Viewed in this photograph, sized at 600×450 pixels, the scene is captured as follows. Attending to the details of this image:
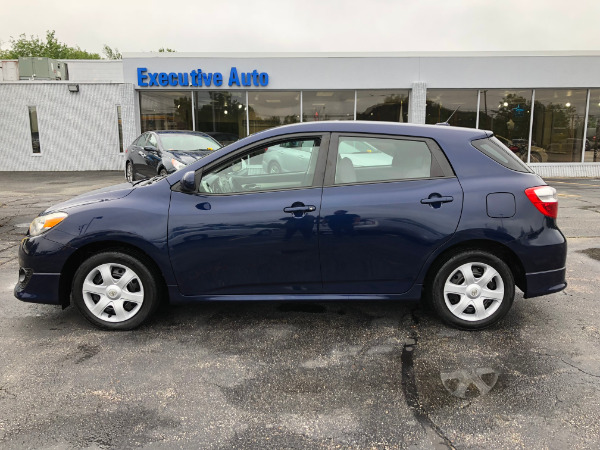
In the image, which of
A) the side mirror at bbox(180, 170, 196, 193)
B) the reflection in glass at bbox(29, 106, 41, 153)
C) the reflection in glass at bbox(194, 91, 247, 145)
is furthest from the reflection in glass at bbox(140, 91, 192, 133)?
the side mirror at bbox(180, 170, 196, 193)

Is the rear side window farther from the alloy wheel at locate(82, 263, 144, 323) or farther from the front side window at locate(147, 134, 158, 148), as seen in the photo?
the front side window at locate(147, 134, 158, 148)

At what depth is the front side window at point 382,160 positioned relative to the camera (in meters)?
3.67

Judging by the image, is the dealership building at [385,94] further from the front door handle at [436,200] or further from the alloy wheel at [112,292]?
the front door handle at [436,200]

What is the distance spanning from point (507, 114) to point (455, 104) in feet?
6.43

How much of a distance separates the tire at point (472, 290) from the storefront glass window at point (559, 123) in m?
16.0

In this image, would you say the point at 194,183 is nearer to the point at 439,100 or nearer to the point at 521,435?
the point at 521,435

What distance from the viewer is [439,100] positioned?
679 inches

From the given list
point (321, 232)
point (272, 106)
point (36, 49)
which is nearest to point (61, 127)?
point (272, 106)

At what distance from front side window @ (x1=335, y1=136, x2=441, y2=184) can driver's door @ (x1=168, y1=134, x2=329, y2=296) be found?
175 millimetres

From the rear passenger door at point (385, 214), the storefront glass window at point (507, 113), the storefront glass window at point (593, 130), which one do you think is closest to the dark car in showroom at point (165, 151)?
the rear passenger door at point (385, 214)

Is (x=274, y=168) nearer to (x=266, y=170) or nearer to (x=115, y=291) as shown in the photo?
(x=266, y=170)

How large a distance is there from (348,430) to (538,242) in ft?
6.96

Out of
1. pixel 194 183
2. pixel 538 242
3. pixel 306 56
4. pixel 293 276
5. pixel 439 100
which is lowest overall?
pixel 293 276

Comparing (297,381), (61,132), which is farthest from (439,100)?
(297,381)
